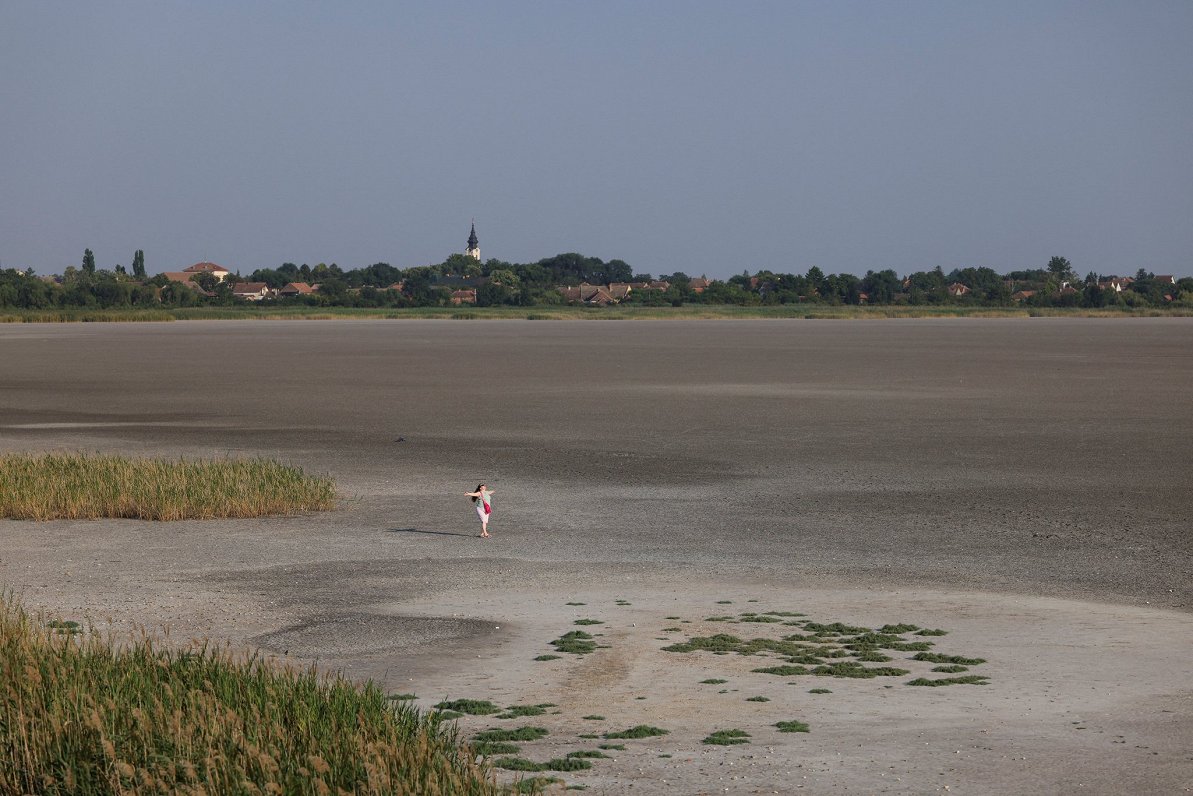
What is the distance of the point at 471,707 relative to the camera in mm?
10883

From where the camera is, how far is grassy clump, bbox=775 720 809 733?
33.9ft

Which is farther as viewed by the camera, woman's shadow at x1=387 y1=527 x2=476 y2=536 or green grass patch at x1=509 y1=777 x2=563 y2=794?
woman's shadow at x1=387 y1=527 x2=476 y2=536

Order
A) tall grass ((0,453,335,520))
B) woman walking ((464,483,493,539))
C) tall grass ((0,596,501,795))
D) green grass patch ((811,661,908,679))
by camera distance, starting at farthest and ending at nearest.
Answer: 1. tall grass ((0,453,335,520))
2. woman walking ((464,483,493,539))
3. green grass patch ((811,661,908,679))
4. tall grass ((0,596,501,795))

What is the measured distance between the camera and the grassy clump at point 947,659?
12.4 m

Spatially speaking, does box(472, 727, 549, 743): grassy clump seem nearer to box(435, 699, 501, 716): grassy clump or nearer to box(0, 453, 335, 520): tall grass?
box(435, 699, 501, 716): grassy clump

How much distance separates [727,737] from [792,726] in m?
0.54

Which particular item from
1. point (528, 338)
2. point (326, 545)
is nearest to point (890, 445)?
point (326, 545)

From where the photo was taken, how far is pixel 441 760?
325 inches

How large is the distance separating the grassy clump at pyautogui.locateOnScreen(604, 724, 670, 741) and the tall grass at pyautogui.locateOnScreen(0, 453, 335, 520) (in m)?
11.7

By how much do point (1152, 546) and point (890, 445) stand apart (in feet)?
38.8

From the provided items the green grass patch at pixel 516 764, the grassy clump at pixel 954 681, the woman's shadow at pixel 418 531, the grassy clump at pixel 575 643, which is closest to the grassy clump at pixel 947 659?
the grassy clump at pixel 954 681

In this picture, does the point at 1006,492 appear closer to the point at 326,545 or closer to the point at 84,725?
the point at 326,545

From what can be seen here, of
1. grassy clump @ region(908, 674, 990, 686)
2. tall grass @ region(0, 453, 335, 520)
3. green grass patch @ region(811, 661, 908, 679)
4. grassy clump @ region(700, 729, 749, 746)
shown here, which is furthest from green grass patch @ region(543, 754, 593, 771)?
tall grass @ region(0, 453, 335, 520)

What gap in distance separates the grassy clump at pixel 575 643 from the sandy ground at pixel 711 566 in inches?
6.9
